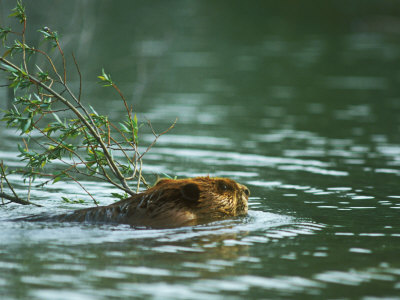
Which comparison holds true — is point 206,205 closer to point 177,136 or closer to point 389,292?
point 389,292

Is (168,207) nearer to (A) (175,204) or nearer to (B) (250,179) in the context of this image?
(A) (175,204)

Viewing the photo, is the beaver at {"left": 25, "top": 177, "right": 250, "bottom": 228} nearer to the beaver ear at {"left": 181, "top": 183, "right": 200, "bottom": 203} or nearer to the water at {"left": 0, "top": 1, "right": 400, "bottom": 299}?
the beaver ear at {"left": 181, "top": 183, "right": 200, "bottom": 203}

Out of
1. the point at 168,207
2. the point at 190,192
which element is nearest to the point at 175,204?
the point at 168,207

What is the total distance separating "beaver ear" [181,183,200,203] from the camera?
243 inches

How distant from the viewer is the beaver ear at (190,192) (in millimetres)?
6180

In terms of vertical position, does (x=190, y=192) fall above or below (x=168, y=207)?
above

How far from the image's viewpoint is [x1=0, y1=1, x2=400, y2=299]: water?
16.2 ft

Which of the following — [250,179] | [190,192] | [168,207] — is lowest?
[168,207]

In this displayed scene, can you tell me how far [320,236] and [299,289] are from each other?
67.0 inches

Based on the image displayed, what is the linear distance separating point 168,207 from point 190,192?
0.22 meters

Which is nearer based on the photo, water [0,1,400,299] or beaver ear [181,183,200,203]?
water [0,1,400,299]

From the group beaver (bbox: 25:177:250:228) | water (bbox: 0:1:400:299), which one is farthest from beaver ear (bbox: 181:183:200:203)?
water (bbox: 0:1:400:299)

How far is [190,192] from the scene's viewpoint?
622cm

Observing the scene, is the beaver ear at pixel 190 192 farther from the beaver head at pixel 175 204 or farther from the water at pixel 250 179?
the water at pixel 250 179
